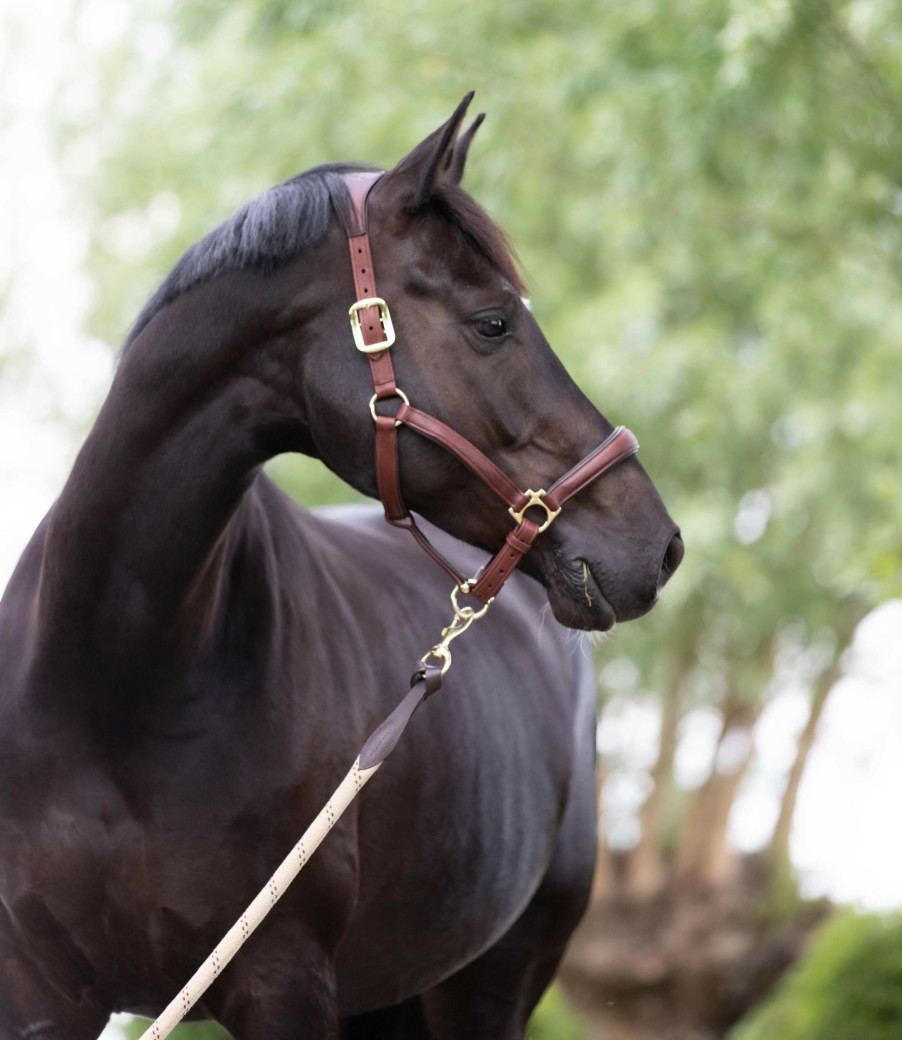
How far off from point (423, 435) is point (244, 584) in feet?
1.93

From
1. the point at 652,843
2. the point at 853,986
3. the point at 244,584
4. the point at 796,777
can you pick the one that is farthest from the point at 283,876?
the point at 796,777

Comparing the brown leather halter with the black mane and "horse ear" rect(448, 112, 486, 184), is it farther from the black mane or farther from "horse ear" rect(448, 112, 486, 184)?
"horse ear" rect(448, 112, 486, 184)

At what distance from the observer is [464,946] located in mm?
3348

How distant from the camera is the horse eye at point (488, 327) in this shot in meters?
2.42

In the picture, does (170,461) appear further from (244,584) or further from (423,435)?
(423,435)

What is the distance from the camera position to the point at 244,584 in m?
2.75

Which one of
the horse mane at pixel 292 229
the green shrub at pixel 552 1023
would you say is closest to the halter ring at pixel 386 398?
the horse mane at pixel 292 229

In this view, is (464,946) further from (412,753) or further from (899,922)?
(899,922)

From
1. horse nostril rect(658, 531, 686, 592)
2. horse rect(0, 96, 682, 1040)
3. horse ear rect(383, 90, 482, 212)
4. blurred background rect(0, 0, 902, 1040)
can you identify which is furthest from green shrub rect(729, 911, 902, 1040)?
horse ear rect(383, 90, 482, 212)

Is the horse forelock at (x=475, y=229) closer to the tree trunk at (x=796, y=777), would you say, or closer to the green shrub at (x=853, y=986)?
the green shrub at (x=853, y=986)

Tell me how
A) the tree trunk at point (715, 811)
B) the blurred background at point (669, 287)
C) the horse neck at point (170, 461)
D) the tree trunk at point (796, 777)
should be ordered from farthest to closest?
1. the tree trunk at point (715, 811)
2. the tree trunk at point (796, 777)
3. the blurred background at point (669, 287)
4. the horse neck at point (170, 461)

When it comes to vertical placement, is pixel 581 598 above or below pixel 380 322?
below

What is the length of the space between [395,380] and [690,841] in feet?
33.6

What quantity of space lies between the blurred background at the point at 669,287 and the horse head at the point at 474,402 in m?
2.67
